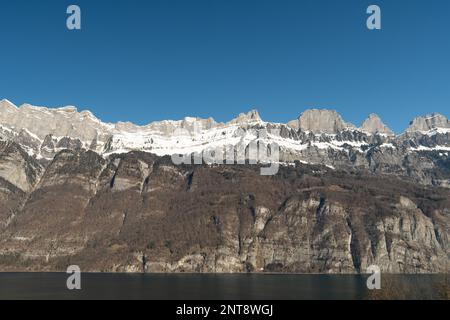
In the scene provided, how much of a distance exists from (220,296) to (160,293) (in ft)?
64.6

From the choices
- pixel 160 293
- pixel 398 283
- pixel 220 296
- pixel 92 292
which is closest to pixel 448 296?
pixel 398 283

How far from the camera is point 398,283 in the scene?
89438 millimetres
